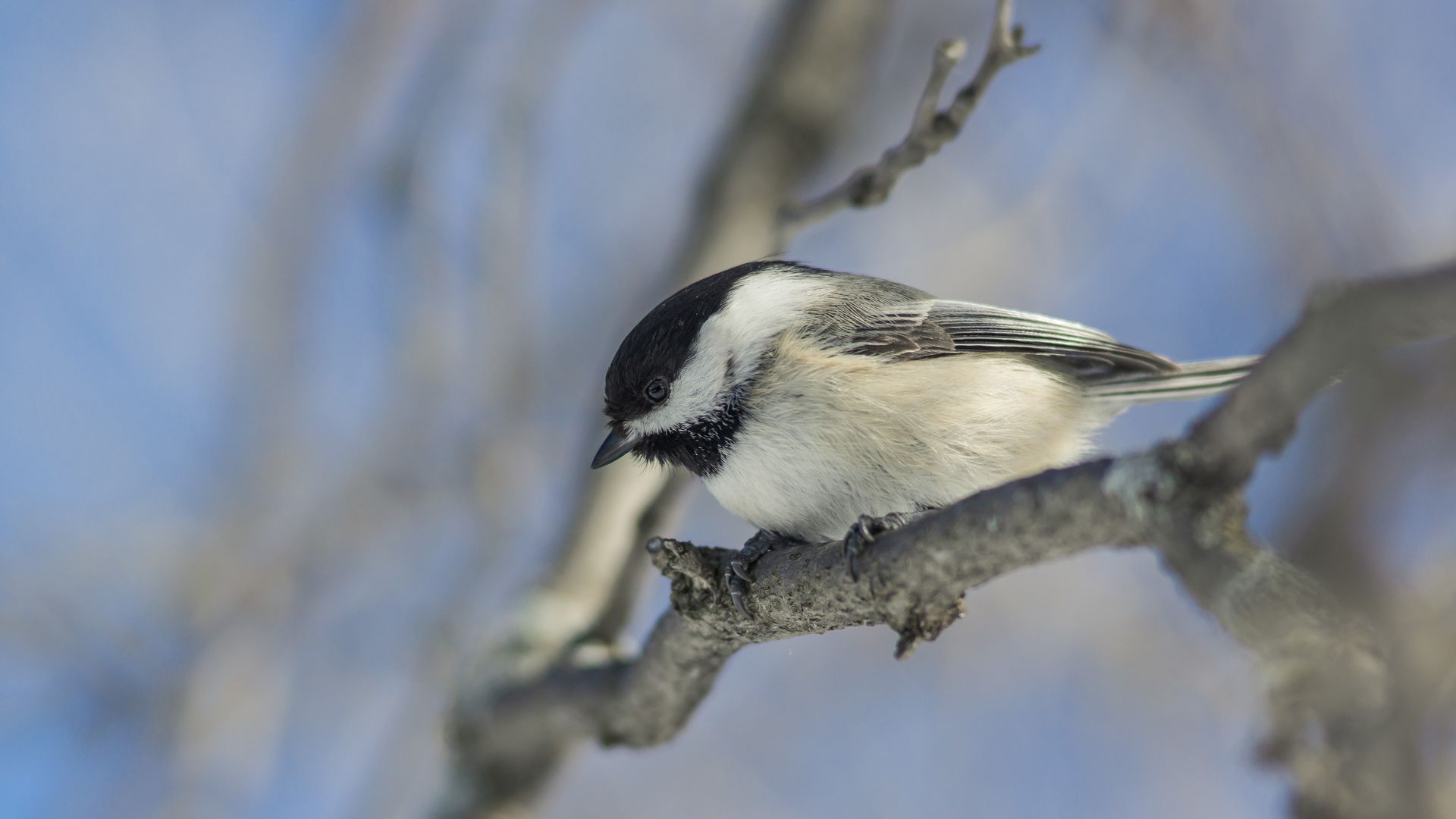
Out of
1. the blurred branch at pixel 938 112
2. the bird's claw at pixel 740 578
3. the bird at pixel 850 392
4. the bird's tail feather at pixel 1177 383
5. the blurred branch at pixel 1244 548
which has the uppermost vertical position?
the blurred branch at pixel 938 112

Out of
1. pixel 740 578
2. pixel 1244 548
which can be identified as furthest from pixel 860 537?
pixel 1244 548

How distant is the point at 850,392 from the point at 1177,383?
3.35 ft

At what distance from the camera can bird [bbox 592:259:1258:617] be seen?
2.56 metres

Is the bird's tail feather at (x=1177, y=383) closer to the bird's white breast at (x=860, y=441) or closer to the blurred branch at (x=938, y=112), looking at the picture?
the bird's white breast at (x=860, y=441)

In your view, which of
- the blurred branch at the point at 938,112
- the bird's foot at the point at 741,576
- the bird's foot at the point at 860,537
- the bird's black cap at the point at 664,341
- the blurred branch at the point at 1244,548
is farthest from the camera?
the bird's black cap at the point at 664,341

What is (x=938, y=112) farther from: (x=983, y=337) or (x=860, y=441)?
(x=860, y=441)

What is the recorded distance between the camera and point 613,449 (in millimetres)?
2973

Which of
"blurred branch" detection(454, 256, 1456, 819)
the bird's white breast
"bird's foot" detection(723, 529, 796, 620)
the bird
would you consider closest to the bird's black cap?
the bird

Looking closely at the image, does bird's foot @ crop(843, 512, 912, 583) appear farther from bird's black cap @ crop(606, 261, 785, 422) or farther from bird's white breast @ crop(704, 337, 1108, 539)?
bird's black cap @ crop(606, 261, 785, 422)

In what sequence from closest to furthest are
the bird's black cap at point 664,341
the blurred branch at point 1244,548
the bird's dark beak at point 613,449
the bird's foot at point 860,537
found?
the blurred branch at point 1244,548 < the bird's foot at point 860,537 < the bird's black cap at point 664,341 < the bird's dark beak at point 613,449

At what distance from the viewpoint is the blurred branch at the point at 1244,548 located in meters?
1.05

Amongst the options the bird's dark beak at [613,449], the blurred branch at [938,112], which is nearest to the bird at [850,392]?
the bird's dark beak at [613,449]

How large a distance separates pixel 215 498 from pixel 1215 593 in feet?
15.9

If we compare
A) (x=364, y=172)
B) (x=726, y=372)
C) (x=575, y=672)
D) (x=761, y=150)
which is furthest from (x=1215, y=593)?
(x=364, y=172)
